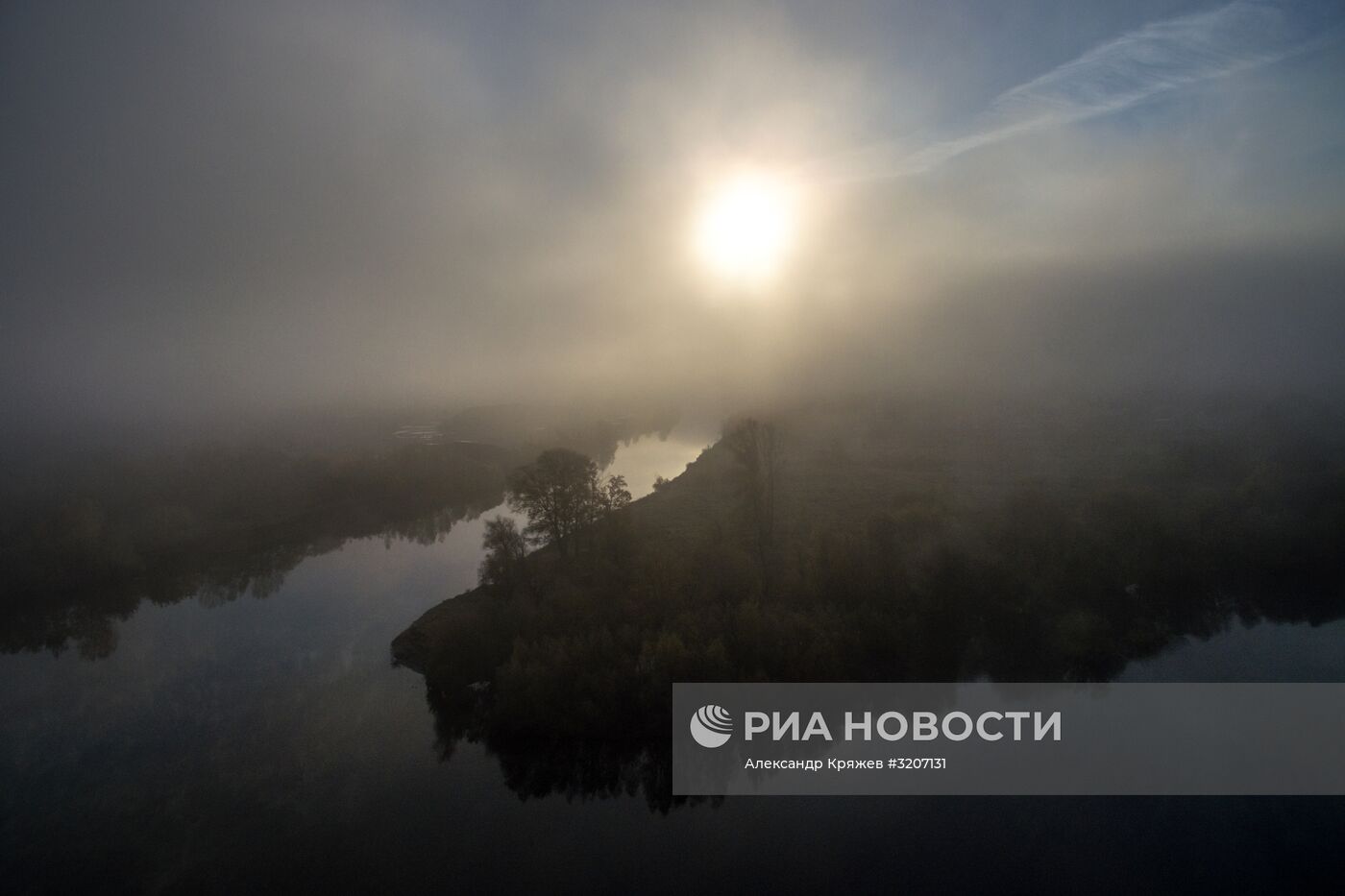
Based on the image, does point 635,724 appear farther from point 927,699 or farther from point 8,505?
point 8,505

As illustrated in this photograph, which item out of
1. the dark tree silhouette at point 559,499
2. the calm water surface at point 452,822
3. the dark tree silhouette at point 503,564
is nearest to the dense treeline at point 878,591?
the dark tree silhouette at point 503,564

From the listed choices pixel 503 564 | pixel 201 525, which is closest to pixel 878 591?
pixel 503 564

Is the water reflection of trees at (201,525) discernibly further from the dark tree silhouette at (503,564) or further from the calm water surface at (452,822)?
the dark tree silhouette at (503,564)

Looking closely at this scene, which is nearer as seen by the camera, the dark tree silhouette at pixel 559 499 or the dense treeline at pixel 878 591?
the dense treeline at pixel 878 591

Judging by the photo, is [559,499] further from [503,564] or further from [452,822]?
[452,822]

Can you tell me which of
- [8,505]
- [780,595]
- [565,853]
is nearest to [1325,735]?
[780,595]

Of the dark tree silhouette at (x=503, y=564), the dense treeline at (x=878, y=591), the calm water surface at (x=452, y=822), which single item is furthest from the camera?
the dark tree silhouette at (x=503, y=564)

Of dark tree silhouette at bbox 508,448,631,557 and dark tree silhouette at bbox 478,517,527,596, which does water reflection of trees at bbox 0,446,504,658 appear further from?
dark tree silhouette at bbox 508,448,631,557

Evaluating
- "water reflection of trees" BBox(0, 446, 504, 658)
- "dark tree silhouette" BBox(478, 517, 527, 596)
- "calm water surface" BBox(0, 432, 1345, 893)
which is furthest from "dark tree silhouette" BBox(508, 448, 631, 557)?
"water reflection of trees" BBox(0, 446, 504, 658)
